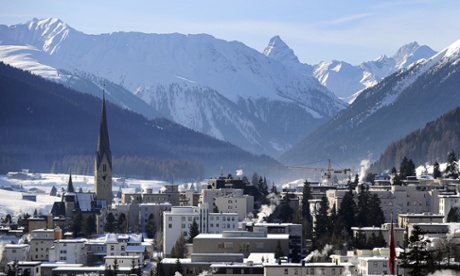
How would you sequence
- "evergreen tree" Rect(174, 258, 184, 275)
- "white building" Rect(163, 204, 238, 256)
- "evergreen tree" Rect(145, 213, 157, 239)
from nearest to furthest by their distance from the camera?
"evergreen tree" Rect(174, 258, 184, 275), "white building" Rect(163, 204, 238, 256), "evergreen tree" Rect(145, 213, 157, 239)

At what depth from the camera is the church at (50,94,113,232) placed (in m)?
160

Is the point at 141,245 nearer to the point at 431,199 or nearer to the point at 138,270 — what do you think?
the point at 138,270

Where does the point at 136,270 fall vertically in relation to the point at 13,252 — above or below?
below

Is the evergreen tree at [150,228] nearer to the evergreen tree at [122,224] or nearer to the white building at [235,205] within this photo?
the evergreen tree at [122,224]

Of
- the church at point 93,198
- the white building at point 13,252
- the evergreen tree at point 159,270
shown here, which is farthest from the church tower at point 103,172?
the evergreen tree at point 159,270

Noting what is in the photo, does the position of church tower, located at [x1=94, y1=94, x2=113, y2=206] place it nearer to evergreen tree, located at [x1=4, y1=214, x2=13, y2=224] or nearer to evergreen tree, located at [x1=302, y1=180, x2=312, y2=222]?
evergreen tree, located at [x1=4, y1=214, x2=13, y2=224]

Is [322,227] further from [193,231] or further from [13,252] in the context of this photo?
[13,252]

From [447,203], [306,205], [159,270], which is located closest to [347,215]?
[447,203]

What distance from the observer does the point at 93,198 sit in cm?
17062

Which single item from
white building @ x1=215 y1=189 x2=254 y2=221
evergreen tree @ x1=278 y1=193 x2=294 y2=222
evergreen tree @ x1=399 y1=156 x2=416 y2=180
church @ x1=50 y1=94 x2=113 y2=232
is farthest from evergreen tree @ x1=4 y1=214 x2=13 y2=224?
evergreen tree @ x1=399 y1=156 x2=416 y2=180

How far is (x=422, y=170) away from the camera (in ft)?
653

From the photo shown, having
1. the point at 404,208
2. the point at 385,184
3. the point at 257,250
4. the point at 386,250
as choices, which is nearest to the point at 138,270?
the point at 257,250

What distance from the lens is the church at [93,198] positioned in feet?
525

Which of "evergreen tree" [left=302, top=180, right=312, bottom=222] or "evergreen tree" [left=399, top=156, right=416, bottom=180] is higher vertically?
"evergreen tree" [left=399, top=156, right=416, bottom=180]
